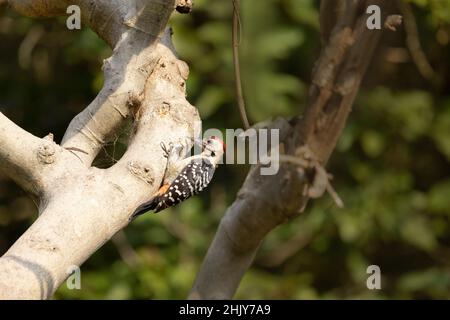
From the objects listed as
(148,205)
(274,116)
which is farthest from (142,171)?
(274,116)

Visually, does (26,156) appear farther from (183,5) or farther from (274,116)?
(274,116)

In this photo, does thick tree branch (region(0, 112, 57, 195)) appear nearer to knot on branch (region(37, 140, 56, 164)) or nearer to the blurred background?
knot on branch (region(37, 140, 56, 164))

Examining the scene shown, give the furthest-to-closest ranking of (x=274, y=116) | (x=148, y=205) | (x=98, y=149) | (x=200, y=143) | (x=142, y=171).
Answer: (x=274, y=116) < (x=200, y=143) < (x=148, y=205) < (x=98, y=149) < (x=142, y=171)

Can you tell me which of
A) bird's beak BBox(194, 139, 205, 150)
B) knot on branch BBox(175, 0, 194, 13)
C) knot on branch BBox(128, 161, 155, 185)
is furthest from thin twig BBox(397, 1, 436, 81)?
knot on branch BBox(128, 161, 155, 185)

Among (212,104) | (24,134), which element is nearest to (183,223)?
(212,104)

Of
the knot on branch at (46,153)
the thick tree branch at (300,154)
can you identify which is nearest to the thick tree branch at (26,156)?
the knot on branch at (46,153)

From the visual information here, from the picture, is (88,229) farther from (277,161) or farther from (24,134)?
(277,161)

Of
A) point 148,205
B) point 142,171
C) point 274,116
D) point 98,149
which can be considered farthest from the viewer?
point 274,116
